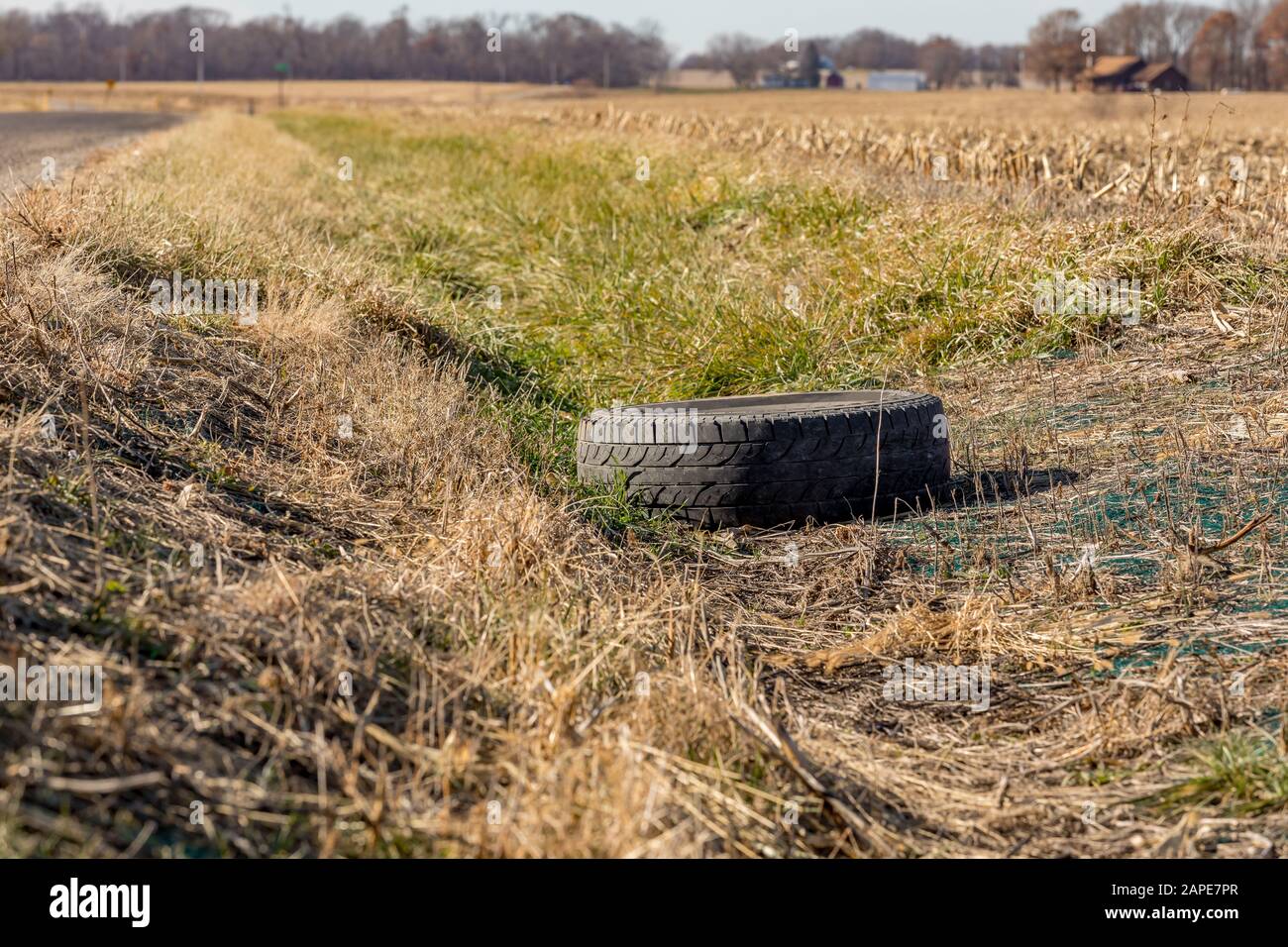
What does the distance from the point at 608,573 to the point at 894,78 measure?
134130 mm

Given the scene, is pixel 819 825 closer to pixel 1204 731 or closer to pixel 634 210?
pixel 1204 731

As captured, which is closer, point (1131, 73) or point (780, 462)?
point (780, 462)

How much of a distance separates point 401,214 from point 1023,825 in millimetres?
12007

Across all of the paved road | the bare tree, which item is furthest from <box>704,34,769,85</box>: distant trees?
the paved road

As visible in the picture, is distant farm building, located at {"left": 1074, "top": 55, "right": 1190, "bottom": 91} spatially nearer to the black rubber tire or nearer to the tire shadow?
the tire shadow

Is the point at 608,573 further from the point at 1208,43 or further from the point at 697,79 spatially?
the point at 697,79

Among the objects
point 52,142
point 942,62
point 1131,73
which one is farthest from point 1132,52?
point 52,142

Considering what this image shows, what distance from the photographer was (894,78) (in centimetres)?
12938

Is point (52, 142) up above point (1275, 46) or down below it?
below

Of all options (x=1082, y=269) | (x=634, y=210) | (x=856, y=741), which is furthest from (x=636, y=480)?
(x=634, y=210)

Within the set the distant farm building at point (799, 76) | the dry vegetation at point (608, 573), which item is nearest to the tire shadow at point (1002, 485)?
the dry vegetation at point (608, 573)

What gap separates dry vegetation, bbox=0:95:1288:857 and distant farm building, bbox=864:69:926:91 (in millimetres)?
125114

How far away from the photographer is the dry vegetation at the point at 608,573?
2.86m

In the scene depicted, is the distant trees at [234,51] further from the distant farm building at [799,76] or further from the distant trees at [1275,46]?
the distant trees at [1275,46]
